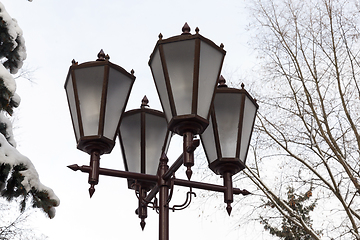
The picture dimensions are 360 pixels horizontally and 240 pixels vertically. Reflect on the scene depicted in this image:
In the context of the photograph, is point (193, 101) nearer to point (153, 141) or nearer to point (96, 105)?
point (96, 105)

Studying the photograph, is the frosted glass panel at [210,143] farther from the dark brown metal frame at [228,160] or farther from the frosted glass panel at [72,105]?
the frosted glass panel at [72,105]

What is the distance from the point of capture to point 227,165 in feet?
9.59

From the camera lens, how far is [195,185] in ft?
9.39

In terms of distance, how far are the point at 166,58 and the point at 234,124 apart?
2.24 feet

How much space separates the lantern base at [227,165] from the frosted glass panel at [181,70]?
1.96 feet

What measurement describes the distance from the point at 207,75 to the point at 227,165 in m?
0.68

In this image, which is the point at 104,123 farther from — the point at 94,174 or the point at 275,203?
the point at 275,203

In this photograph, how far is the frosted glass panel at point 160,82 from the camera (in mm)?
2578

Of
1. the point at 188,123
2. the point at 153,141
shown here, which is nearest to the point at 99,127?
the point at 188,123

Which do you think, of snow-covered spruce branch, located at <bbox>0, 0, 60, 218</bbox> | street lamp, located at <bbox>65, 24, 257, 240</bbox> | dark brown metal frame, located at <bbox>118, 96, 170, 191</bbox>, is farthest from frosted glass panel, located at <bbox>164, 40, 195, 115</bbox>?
snow-covered spruce branch, located at <bbox>0, 0, 60, 218</bbox>

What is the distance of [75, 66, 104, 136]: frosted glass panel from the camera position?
271 centimetres

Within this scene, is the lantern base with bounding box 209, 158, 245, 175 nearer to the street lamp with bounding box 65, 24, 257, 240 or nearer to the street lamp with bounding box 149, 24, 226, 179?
the street lamp with bounding box 65, 24, 257, 240

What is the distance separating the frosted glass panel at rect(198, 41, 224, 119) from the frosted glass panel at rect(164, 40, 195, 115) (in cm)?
6

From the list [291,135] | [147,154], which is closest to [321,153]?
[291,135]
